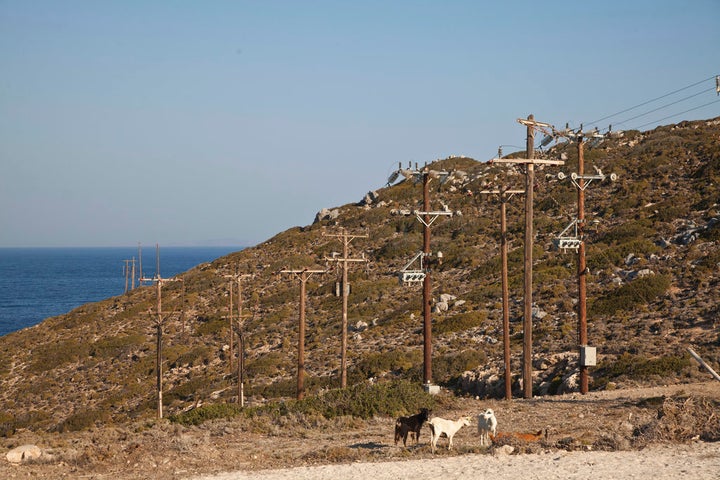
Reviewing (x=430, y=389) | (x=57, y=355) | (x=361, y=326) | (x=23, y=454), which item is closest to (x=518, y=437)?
(x=430, y=389)

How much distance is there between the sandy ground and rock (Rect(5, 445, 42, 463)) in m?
5.40

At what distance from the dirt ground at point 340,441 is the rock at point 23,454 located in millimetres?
189

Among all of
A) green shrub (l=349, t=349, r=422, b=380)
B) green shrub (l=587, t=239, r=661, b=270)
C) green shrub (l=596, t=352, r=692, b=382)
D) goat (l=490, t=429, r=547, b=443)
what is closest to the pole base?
goat (l=490, t=429, r=547, b=443)

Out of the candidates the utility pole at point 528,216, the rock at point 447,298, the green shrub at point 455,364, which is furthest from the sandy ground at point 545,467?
the rock at point 447,298

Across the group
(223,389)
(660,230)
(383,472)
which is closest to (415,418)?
(383,472)

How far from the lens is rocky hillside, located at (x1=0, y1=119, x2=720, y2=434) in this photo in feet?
114

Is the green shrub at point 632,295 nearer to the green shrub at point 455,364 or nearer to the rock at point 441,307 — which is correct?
the green shrub at point 455,364

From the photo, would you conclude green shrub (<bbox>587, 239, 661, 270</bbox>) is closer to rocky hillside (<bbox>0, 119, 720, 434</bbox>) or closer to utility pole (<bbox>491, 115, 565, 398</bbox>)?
rocky hillside (<bbox>0, 119, 720, 434</bbox>)

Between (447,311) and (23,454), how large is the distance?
32963 millimetres

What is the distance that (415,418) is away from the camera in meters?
16.3

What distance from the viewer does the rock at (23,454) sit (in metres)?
17.0

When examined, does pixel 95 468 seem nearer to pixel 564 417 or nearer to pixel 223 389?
pixel 564 417

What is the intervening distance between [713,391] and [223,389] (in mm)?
27015

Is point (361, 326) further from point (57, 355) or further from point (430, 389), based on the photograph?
point (430, 389)
